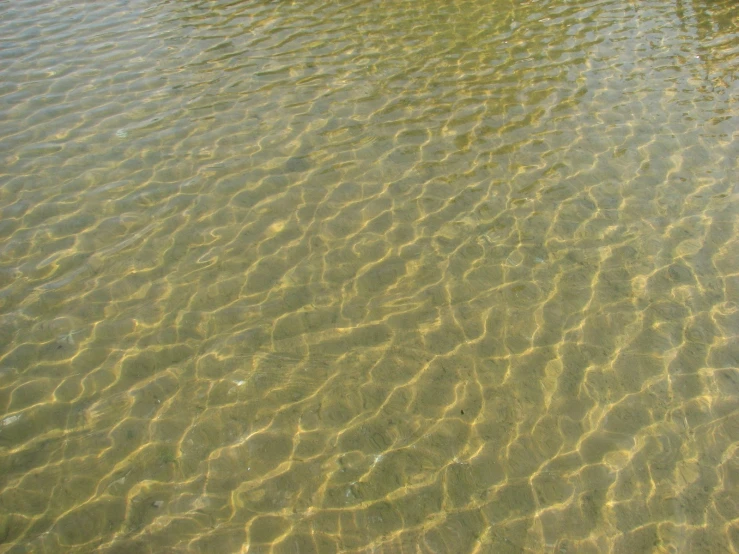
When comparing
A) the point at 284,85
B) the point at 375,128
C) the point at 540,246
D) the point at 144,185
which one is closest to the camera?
the point at 540,246

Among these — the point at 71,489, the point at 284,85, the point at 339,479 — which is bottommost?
the point at 339,479

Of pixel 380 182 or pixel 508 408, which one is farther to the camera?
pixel 380 182

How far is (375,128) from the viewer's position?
702cm

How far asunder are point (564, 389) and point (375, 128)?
12.1 feet

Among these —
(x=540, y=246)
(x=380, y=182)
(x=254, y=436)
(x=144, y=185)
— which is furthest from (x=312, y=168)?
(x=254, y=436)

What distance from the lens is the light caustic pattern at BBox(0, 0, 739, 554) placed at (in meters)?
3.79

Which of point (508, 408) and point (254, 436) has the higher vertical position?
point (254, 436)

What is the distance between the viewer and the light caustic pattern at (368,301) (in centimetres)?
379

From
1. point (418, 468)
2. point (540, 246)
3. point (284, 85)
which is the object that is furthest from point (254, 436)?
point (284, 85)

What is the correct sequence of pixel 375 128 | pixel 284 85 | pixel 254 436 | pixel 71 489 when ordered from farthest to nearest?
pixel 284 85 < pixel 375 128 < pixel 254 436 < pixel 71 489

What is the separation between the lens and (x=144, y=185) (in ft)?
20.3

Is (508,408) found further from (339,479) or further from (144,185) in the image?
(144,185)

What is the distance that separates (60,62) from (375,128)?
4.23m

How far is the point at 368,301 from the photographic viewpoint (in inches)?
198
